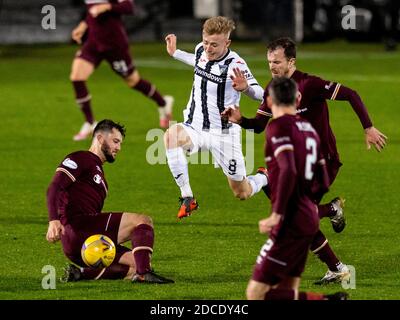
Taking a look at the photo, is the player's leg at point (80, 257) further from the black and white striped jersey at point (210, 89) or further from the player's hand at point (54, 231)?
the black and white striped jersey at point (210, 89)

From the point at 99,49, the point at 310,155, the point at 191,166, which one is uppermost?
the point at 310,155

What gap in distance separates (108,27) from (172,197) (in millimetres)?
5934

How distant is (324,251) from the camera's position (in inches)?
398

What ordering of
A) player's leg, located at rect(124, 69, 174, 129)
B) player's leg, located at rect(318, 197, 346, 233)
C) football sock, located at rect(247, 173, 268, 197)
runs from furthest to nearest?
player's leg, located at rect(124, 69, 174, 129)
football sock, located at rect(247, 173, 268, 197)
player's leg, located at rect(318, 197, 346, 233)

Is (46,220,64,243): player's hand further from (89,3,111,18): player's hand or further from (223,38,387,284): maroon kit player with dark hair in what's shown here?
(89,3,111,18): player's hand

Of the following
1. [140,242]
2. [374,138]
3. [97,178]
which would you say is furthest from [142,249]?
[374,138]

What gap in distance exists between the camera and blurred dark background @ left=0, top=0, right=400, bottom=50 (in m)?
39.9

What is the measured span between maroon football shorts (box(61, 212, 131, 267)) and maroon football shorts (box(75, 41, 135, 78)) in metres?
9.84

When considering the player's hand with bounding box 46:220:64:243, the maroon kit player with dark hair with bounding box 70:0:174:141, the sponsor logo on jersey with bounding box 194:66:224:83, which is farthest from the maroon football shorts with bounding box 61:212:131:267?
the maroon kit player with dark hair with bounding box 70:0:174:141

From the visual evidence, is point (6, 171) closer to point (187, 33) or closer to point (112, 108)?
point (112, 108)

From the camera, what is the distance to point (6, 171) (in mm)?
16547

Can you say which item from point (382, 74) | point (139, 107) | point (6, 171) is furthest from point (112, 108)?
point (382, 74)

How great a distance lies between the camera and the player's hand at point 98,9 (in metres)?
19.7

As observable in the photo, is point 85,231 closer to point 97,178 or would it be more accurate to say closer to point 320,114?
point 97,178
